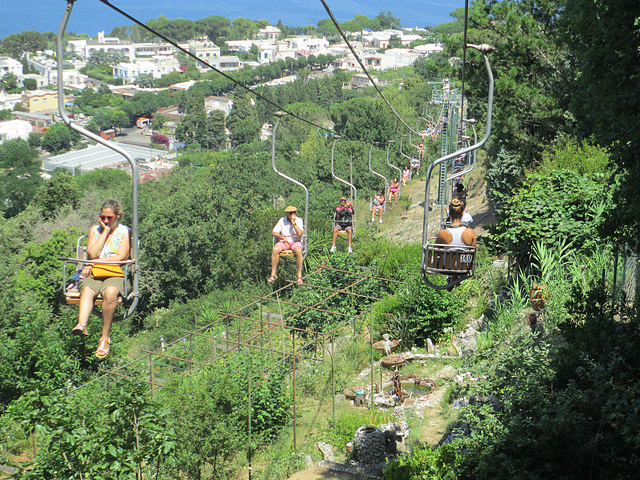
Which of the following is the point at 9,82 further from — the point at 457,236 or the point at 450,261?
the point at 450,261

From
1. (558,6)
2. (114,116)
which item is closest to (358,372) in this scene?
(558,6)

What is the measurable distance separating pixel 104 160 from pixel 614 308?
120m

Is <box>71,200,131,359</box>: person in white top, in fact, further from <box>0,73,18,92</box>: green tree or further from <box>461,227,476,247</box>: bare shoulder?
<box>0,73,18,92</box>: green tree

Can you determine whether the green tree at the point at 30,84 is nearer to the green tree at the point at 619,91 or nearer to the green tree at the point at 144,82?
the green tree at the point at 144,82

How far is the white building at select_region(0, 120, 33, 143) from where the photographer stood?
13338 cm

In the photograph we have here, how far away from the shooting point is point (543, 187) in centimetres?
1069

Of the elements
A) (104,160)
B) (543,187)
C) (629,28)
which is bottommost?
(104,160)

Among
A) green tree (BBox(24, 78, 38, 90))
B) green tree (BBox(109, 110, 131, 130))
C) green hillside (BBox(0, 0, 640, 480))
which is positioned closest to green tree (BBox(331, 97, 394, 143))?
green hillside (BBox(0, 0, 640, 480))

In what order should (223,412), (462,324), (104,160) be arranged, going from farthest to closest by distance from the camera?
1. (104,160)
2. (462,324)
3. (223,412)

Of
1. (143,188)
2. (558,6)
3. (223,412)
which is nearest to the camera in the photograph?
(223,412)

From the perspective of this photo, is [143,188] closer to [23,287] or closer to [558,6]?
[23,287]

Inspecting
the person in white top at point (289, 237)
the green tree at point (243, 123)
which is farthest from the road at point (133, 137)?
the person in white top at point (289, 237)

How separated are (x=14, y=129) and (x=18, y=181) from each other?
83406 mm

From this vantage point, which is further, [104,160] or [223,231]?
[104,160]
